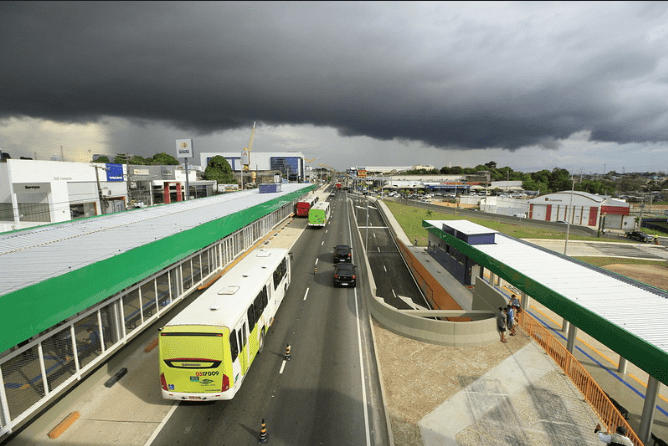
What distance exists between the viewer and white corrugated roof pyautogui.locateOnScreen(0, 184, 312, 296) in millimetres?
10758

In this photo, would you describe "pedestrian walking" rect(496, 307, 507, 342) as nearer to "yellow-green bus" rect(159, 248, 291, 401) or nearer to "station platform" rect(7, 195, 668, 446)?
"station platform" rect(7, 195, 668, 446)

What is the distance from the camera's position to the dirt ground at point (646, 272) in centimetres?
3056

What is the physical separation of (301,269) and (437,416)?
20.4 meters

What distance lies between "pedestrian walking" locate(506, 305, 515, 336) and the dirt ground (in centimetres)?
2332

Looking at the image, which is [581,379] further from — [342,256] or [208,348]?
[342,256]

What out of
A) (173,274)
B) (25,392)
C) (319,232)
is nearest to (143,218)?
(173,274)

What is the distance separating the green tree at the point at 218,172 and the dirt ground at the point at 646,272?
11269cm

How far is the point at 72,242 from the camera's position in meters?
15.2

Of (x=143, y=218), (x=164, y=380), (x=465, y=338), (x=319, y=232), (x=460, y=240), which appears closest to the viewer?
(x=164, y=380)

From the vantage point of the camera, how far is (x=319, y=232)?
50.6 metres

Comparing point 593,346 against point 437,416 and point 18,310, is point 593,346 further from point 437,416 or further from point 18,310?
point 18,310

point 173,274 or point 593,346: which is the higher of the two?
point 173,274

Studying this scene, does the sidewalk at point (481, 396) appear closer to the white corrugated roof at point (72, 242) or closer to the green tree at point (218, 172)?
the white corrugated roof at point (72, 242)

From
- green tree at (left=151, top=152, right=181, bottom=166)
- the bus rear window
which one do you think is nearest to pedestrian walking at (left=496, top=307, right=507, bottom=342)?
the bus rear window
